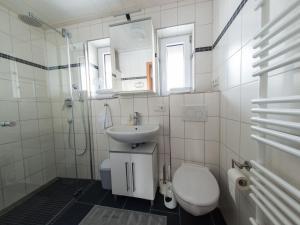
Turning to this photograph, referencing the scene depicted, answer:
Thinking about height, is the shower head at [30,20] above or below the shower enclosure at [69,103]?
above

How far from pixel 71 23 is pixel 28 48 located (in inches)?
27.3

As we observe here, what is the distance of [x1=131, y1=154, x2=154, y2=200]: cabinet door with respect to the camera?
1.42 metres

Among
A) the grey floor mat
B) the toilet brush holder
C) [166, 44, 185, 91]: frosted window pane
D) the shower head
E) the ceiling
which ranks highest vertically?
the ceiling

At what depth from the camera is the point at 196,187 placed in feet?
3.57

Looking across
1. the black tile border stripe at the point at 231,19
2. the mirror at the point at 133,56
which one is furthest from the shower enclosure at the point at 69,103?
the black tile border stripe at the point at 231,19

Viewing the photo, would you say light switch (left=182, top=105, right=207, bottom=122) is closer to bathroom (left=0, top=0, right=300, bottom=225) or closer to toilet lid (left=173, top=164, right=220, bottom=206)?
bathroom (left=0, top=0, right=300, bottom=225)

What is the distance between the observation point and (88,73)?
2.00 meters

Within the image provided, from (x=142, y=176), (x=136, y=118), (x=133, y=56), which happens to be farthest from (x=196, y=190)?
(x=133, y=56)

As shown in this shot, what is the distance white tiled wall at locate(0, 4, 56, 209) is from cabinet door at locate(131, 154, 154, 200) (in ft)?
4.24

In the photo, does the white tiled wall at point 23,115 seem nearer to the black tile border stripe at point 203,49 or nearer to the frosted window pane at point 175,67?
the frosted window pane at point 175,67

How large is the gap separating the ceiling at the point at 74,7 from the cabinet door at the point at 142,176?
6.03ft

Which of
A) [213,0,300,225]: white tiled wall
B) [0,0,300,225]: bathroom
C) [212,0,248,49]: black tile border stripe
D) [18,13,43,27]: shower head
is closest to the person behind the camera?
[213,0,300,225]: white tiled wall

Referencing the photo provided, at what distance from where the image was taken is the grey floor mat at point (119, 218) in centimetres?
129

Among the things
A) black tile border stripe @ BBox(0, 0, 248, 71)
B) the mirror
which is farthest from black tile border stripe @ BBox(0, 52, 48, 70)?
the mirror
